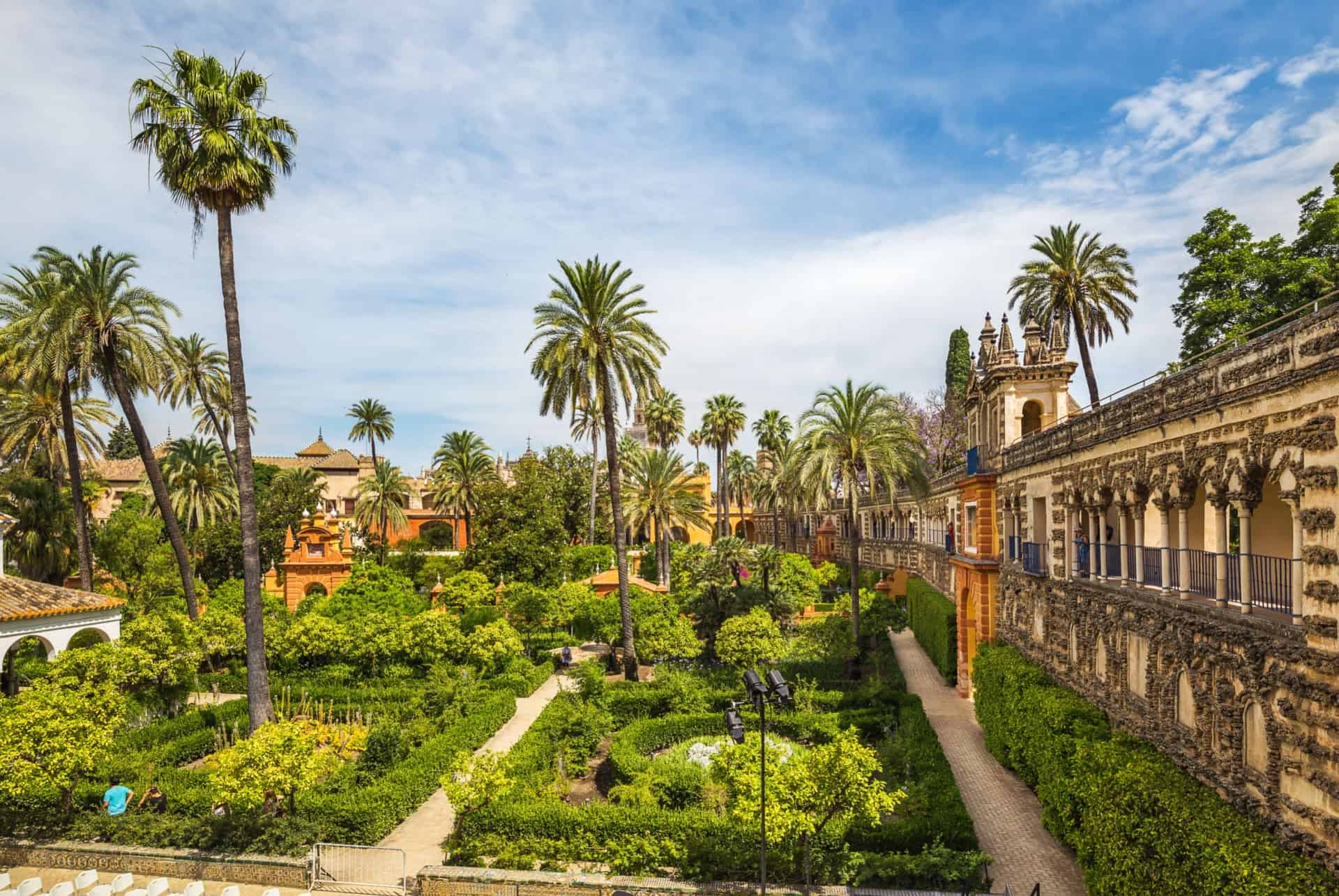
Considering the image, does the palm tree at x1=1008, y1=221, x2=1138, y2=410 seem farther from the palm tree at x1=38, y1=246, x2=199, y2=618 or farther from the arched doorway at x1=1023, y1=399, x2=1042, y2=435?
the palm tree at x1=38, y1=246, x2=199, y2=618

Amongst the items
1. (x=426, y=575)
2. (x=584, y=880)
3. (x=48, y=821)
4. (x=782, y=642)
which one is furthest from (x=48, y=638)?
(x=426, y=575)

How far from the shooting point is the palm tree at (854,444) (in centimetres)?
3148

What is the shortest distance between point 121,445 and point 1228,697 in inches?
4359

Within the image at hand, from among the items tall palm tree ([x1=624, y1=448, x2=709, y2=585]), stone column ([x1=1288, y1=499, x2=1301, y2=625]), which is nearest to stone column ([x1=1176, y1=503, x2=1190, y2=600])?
stone column ([x1=1288, y1=499, x2=1301, y2=625])

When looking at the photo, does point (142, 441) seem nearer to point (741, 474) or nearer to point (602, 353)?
point (602, 353)

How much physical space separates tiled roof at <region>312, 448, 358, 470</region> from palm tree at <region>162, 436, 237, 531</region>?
3217cm

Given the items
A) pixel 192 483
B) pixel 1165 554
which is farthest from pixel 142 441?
pixel 1165 554

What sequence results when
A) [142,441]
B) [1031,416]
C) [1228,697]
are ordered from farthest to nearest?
[142,441] → [1031,416] → [1228,697]

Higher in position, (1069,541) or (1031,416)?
(1031,416)

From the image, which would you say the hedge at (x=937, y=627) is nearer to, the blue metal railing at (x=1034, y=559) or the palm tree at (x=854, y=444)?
the palm tree at (x=854, y=444)

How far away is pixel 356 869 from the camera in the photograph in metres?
15.3

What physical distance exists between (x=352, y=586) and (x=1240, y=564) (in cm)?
4093

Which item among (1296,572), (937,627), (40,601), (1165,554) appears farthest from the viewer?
(937,627)

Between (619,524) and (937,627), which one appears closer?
(619,524)
